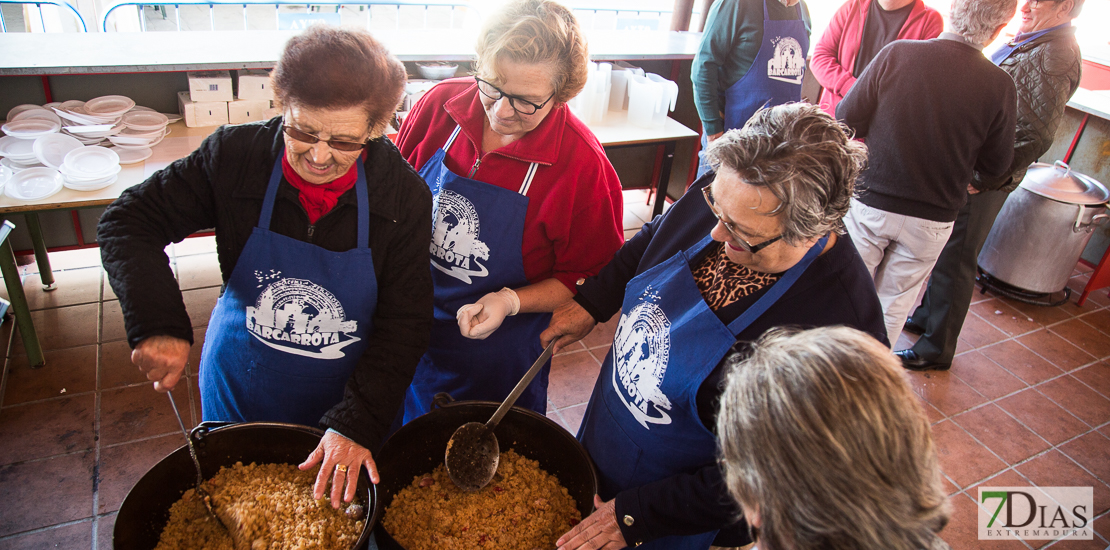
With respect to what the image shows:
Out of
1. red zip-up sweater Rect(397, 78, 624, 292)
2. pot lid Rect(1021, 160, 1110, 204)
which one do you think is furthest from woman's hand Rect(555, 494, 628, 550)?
pot lid Rect(1021, 160, 1110, 204)

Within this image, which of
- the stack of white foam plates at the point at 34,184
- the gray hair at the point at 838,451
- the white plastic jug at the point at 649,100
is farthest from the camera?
the white plastic jug at the point at 649,100

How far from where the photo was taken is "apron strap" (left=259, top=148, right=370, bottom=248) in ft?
4.65

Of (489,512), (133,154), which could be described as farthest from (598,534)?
(133,154)

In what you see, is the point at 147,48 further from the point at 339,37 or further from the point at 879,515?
the point at 879,515

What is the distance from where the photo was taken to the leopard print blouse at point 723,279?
1402 mm

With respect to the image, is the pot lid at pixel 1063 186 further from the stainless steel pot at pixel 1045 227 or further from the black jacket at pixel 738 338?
the black jacket at pixel 738 338

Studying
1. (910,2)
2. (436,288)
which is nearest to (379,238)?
(436,288)

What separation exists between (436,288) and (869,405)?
4.41 feet

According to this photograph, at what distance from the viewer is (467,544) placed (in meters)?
1.54

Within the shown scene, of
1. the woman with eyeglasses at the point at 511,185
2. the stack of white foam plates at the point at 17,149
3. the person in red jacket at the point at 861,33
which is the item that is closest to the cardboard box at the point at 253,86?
the stack of white foam plates at the point at 17,149

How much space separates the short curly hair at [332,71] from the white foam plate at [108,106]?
2582mm

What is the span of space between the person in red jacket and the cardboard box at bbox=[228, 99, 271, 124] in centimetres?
317

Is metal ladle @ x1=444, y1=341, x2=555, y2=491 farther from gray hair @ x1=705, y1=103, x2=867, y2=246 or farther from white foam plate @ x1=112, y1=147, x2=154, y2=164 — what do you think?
white foam plate @ x1=112, y1=147, x2=154, y2=164

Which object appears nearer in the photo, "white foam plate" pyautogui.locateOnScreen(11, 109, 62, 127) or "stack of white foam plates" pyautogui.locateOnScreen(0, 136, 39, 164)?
"stack of white foam plates" pyautogui.locateOnScreen(0, 136, 39, 164)
